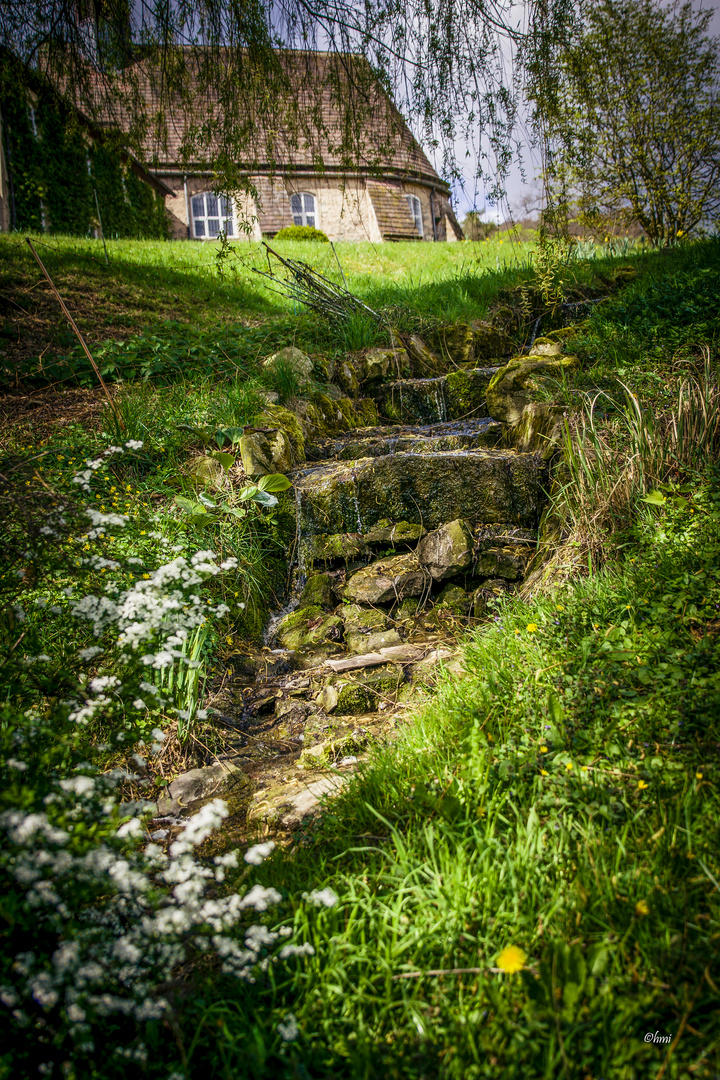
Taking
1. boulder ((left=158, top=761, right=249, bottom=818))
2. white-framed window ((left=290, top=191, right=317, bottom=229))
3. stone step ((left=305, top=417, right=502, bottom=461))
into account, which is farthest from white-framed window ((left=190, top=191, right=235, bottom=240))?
boulder ((left=158, top=761, right=249, bottom=818))

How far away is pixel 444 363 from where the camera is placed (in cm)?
611

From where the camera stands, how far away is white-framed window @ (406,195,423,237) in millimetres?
20141

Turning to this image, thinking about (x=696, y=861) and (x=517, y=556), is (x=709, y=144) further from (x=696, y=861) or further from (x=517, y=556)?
(x=696, y=861)

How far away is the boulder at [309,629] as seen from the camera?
3429 millimetres

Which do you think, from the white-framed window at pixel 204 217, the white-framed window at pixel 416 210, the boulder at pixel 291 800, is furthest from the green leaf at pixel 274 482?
the white-framed window at pixel 416 210

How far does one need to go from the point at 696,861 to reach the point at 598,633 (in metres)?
0.90

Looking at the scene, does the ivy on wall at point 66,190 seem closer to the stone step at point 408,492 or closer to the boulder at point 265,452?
the boulder at point 265,452

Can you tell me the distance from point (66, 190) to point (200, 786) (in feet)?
52.3

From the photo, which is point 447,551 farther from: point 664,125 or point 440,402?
point 664,125

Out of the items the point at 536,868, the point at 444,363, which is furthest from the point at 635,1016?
the point at 444,363

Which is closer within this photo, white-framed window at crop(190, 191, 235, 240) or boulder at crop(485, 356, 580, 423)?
boulder at crop(485, 356, 580, 423)

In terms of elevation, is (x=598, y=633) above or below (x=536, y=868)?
above

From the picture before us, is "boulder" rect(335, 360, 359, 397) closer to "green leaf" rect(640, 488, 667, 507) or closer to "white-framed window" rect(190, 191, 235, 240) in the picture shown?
"green leaf" rect(640, 488, 667, 507)

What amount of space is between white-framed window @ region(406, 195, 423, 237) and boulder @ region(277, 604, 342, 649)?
67.6ft
